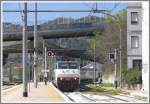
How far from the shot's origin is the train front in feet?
168

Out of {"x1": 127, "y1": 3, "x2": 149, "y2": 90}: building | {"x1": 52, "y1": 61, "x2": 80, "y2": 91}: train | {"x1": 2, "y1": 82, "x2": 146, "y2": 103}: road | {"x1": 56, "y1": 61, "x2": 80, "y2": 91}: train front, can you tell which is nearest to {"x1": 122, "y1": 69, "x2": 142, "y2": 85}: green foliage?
{"x1": 127, "y1": 3, "x2": 149, "y2": 90}: building

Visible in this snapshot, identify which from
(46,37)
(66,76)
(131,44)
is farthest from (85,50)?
(66,76)

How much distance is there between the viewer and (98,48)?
300 feet

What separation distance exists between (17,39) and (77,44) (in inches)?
789

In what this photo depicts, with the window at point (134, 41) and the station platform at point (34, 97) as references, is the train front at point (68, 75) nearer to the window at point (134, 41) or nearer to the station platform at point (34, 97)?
the station platform at point (34, 97)

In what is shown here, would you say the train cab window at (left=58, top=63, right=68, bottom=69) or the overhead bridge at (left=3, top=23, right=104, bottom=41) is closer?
the train cab window at (left=58, top=63, right=68, bottom=69)

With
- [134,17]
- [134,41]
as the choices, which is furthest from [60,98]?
[134,41]

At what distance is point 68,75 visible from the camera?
169 ft

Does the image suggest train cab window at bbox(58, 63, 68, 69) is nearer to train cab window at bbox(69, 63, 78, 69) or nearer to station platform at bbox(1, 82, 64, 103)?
train cab window at bbox(69, 63, 78, 69)

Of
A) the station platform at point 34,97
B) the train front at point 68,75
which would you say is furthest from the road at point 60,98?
the train front at point 68,75

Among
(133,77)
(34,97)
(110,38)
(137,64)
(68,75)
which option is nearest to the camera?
(34,97)

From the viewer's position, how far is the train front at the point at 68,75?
168ft

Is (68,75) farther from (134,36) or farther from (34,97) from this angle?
(134,36)

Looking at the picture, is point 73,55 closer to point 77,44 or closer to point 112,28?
point 77,44
